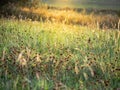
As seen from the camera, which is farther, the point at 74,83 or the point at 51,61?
the point at 51,61

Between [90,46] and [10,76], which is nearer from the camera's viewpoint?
[10,76]

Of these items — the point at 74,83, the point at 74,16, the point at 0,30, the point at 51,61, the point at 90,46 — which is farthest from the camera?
the point at 74,16

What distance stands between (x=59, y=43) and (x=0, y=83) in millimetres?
3777

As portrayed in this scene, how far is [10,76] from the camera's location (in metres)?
6.18

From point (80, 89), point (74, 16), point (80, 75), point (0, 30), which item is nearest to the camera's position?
point (80, 89)

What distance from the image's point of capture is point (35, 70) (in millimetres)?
6605

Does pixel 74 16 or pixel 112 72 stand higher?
pixel 112 72

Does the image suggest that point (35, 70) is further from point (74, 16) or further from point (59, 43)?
point (74, 16)

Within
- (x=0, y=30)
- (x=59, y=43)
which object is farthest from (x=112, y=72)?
(x=0, y=30)

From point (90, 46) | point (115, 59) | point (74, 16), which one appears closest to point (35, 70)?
point (115, 59)

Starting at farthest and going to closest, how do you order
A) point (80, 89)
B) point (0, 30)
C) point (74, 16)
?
point (74, 16) < point (0, 30) < point (80, 89)

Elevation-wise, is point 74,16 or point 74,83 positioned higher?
point 74,83

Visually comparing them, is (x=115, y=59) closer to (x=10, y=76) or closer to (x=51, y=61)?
(x=51, y=61)

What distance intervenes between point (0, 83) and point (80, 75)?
155cm
